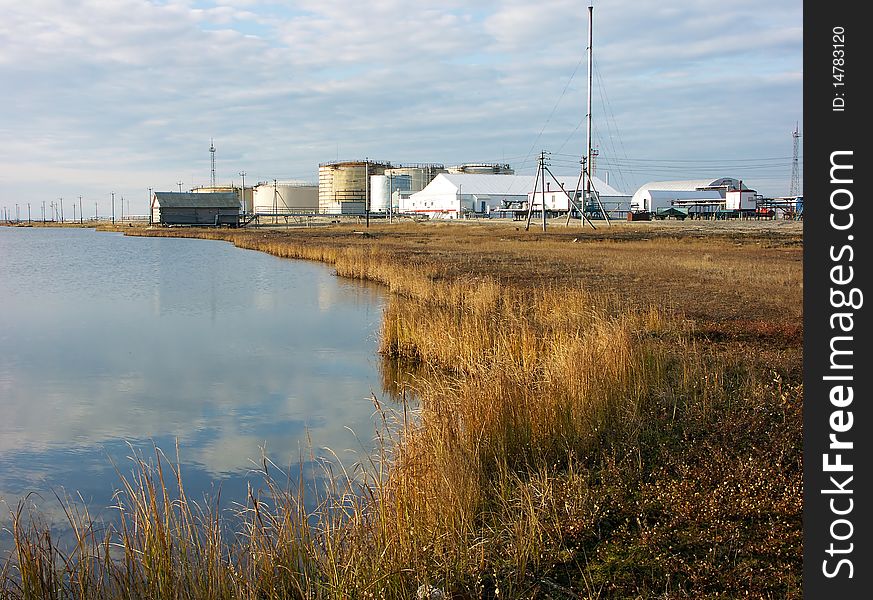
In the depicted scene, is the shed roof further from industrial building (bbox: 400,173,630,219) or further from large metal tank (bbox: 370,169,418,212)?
large metal tank (bbox: 370,169,418,212)

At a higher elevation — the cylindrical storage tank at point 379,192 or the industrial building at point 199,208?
the cylindrical storage tank at point 379,192

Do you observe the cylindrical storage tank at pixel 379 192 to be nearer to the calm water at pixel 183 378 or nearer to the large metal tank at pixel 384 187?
the large metal tank at pixel 384 187

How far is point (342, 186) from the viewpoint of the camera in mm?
135250

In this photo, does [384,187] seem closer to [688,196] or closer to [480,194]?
[480,194]

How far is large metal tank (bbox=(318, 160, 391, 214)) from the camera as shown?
5236 inches

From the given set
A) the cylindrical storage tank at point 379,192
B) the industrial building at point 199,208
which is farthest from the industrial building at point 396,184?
the industrial building at point 199,208

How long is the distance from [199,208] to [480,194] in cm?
3858

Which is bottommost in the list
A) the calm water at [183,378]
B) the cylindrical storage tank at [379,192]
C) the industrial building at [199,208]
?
the calm water at [183,378]

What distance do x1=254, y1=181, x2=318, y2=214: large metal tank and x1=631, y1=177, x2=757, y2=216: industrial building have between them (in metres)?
59.3

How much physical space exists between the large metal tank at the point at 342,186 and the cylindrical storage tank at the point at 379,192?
152 centimetres

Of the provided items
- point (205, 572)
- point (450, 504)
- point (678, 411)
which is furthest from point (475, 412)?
point (205, 572)

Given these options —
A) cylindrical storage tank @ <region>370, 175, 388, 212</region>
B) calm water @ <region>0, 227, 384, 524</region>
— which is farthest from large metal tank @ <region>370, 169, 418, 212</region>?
calm water @ <region>0, 227, 384, 524</region>

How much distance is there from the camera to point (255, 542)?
18.6 feet

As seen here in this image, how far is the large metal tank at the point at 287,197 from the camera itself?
141625mm
